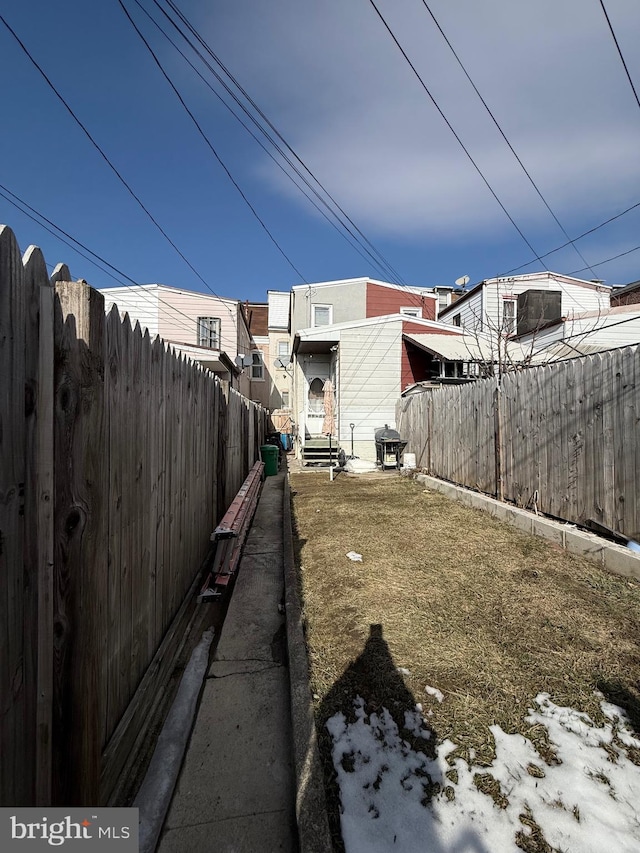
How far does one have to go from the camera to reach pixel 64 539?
4.32 feet

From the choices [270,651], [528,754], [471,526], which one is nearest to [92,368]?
[270,651]

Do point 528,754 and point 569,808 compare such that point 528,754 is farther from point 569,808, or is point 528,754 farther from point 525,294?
point 525,294

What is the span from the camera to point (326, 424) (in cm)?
1446

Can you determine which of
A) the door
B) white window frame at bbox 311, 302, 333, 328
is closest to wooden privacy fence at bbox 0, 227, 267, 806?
the door

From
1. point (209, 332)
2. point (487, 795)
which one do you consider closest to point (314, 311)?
point (209, 332)

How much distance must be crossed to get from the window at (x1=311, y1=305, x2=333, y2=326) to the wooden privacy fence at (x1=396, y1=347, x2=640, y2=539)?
1260 cm

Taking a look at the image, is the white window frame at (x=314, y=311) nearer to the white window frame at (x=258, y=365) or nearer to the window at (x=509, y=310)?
the white window frame at (x=258, y=365)

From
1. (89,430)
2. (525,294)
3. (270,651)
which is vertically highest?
(525,294)

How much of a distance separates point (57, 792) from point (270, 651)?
1817 mm

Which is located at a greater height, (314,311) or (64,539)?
(314,311)

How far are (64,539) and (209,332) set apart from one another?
62.2ft

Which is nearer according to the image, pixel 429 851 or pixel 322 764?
pixel 429 851

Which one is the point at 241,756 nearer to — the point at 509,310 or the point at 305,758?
the point at 305,758

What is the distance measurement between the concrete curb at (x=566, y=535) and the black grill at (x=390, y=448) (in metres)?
4.80
